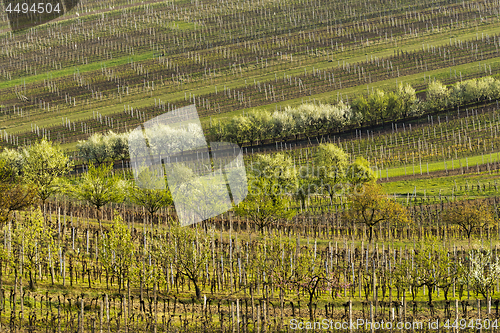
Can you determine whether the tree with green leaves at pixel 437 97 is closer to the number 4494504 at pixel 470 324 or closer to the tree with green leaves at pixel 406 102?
the tree with green leaves at pixel 406 102

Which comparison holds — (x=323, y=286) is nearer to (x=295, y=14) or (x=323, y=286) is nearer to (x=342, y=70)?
(x=342, y=70)

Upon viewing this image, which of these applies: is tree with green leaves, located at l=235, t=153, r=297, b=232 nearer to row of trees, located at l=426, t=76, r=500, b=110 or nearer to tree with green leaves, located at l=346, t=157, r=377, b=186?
tree with green leaves, located at l=346, t=157, r=377, b=186

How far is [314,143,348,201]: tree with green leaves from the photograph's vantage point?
70.4m

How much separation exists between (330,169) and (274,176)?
10008 mm

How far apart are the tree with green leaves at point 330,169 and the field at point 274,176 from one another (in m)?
0.36

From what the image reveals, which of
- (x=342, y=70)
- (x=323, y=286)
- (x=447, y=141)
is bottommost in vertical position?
(x=323, y=286)

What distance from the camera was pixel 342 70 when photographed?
152 metres

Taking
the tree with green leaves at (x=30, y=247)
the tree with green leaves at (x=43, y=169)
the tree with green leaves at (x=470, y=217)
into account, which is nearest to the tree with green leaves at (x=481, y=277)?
the tree with green leaves at (x=470, y=217)

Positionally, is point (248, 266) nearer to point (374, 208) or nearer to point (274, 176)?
point (374, 208)

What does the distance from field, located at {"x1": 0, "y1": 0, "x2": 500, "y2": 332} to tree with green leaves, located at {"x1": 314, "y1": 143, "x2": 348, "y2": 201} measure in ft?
1.19

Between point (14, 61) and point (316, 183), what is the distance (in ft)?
502

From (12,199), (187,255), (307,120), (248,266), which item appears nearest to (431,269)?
(248,266)

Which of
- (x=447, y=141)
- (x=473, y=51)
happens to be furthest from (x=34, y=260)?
(x=473, y=51)

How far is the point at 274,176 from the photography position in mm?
66312
